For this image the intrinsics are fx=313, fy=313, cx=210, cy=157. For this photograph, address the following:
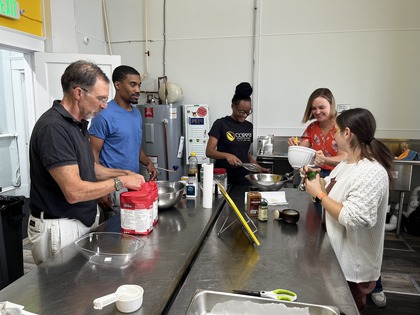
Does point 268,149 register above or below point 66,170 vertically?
below

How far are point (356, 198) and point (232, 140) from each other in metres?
1.42

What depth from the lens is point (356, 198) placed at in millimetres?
1405

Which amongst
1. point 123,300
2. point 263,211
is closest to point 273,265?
point 263,211

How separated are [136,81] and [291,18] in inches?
104

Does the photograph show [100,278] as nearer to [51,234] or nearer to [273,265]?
[51,234]

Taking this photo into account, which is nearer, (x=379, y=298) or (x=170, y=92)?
(x=379, y=298)

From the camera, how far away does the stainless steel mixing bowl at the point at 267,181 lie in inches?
87.7

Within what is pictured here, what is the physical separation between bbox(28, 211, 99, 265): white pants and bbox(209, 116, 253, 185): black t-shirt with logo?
136 centimetres

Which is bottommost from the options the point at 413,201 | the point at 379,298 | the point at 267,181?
the point at 379,298

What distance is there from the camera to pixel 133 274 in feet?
3.73

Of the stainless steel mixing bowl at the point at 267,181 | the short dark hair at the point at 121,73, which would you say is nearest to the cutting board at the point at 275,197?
the stainless steel mixing bowl at the point at 267,181

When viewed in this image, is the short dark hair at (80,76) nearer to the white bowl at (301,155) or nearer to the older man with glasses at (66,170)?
the older man with glasses at (66,170)

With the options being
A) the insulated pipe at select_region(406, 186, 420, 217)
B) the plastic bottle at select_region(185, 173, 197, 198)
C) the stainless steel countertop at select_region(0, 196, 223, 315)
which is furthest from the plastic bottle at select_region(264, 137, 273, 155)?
the stainless steel countertop at select_region(0, 196, 223, 315)

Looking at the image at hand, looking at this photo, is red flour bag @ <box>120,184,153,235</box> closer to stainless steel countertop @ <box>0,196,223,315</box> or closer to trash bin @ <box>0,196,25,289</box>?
stainless steel countertop @ <box>0,196,223,315</box>
